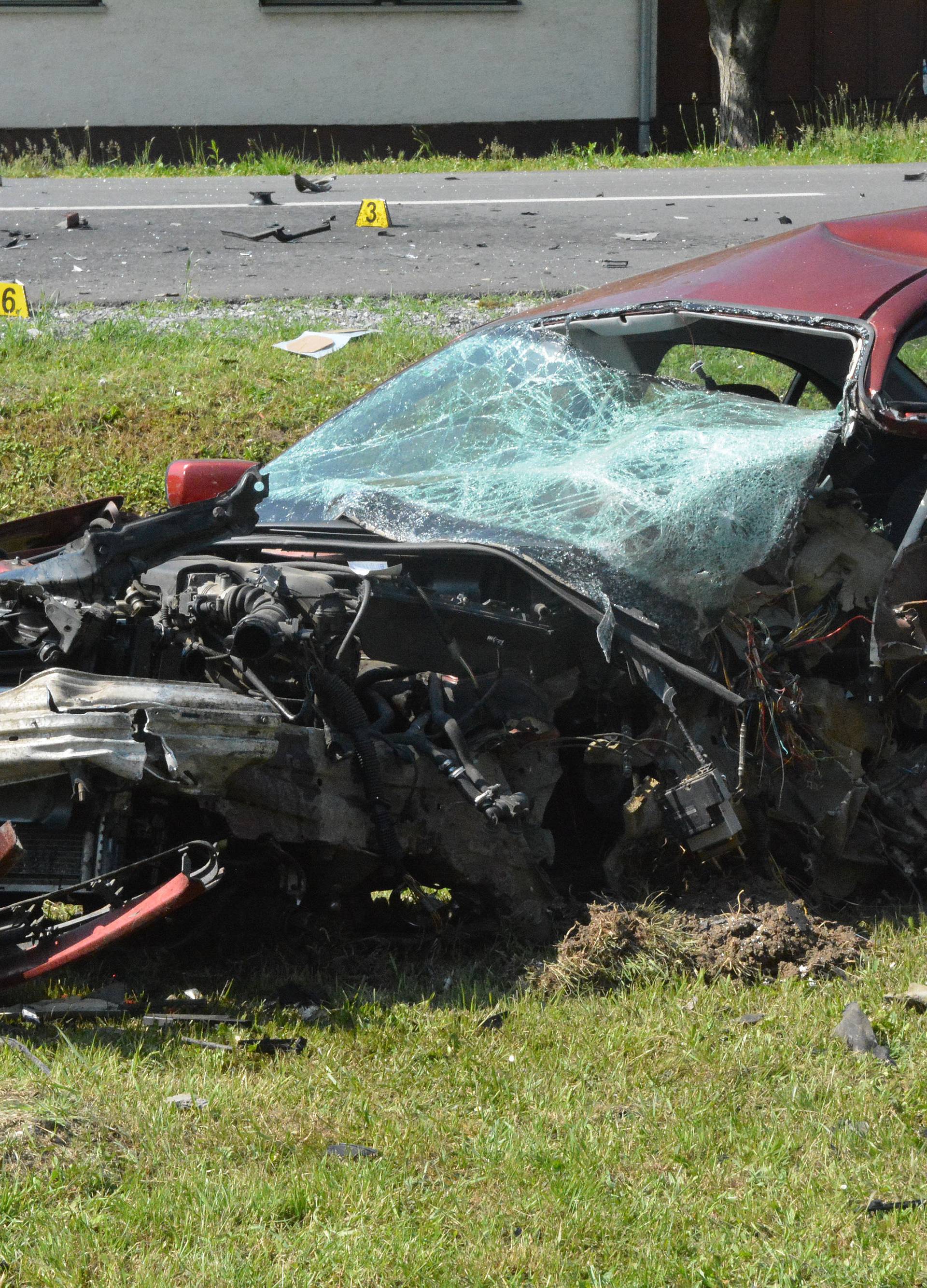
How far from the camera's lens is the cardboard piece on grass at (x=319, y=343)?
29.2ft

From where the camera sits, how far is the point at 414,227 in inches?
494

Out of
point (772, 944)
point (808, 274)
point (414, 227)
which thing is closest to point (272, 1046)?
point (772, 944)

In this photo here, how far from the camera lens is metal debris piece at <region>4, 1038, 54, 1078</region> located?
3168 millimetres

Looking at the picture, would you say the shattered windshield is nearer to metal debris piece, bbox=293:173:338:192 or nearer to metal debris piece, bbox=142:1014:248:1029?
metal debris piece, bbox=142:1014:248:1029

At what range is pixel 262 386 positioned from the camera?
27.6 feet

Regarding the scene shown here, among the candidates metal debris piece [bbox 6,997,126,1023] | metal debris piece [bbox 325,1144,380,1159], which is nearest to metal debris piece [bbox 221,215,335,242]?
metal debris piece [bbox 6,997,126,1023]

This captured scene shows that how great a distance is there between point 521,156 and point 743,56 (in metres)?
3.22

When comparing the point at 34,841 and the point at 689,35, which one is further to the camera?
the point at 689,35

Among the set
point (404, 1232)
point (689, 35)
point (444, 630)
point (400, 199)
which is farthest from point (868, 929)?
point (689, 35)

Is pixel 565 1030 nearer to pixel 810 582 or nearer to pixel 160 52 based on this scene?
pixel 810 582

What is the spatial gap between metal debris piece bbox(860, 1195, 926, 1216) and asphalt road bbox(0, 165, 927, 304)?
820cm

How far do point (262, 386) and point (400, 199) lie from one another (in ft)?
20.3

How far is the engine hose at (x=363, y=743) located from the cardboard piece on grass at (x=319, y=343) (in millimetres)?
5578

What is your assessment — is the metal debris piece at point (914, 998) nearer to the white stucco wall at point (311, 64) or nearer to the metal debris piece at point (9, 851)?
the metal debris piece at point (9, 851)
